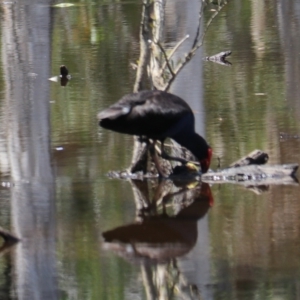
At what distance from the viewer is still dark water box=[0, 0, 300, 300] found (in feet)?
17.6

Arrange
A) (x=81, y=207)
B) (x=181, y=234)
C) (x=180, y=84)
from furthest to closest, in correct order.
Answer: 1. (x=180, y=84)
2. (x=81, y=207)
3. (x=181, y=234)

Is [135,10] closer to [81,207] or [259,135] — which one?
[259,135]

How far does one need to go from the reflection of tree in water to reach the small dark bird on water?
433 millimetres

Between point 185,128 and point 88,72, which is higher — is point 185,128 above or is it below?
above

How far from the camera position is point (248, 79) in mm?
11859

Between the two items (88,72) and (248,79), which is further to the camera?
(88,72)

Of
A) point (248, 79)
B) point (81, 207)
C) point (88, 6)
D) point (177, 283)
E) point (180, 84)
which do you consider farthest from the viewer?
point (88, 6)

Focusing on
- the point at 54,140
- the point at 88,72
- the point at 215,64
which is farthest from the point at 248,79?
the point at 54,140

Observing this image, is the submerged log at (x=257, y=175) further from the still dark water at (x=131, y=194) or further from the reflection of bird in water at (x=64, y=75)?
the reflection of bird in water at (x=64, y=75)

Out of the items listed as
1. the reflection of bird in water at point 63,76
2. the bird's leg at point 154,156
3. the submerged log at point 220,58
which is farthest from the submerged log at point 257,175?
the submerged log at point 220,58

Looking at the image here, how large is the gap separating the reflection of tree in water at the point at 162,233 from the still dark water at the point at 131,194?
12 millimetres

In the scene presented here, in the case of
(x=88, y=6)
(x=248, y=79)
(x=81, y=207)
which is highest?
(x=81, y=207)

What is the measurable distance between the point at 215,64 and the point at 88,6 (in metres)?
9.40

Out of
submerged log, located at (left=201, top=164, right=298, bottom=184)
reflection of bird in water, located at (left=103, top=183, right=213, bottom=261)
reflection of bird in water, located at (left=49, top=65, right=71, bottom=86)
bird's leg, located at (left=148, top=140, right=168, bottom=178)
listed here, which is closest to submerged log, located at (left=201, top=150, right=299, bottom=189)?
submerged log, located at (left=201, top=164, right=298, bottom=184)
